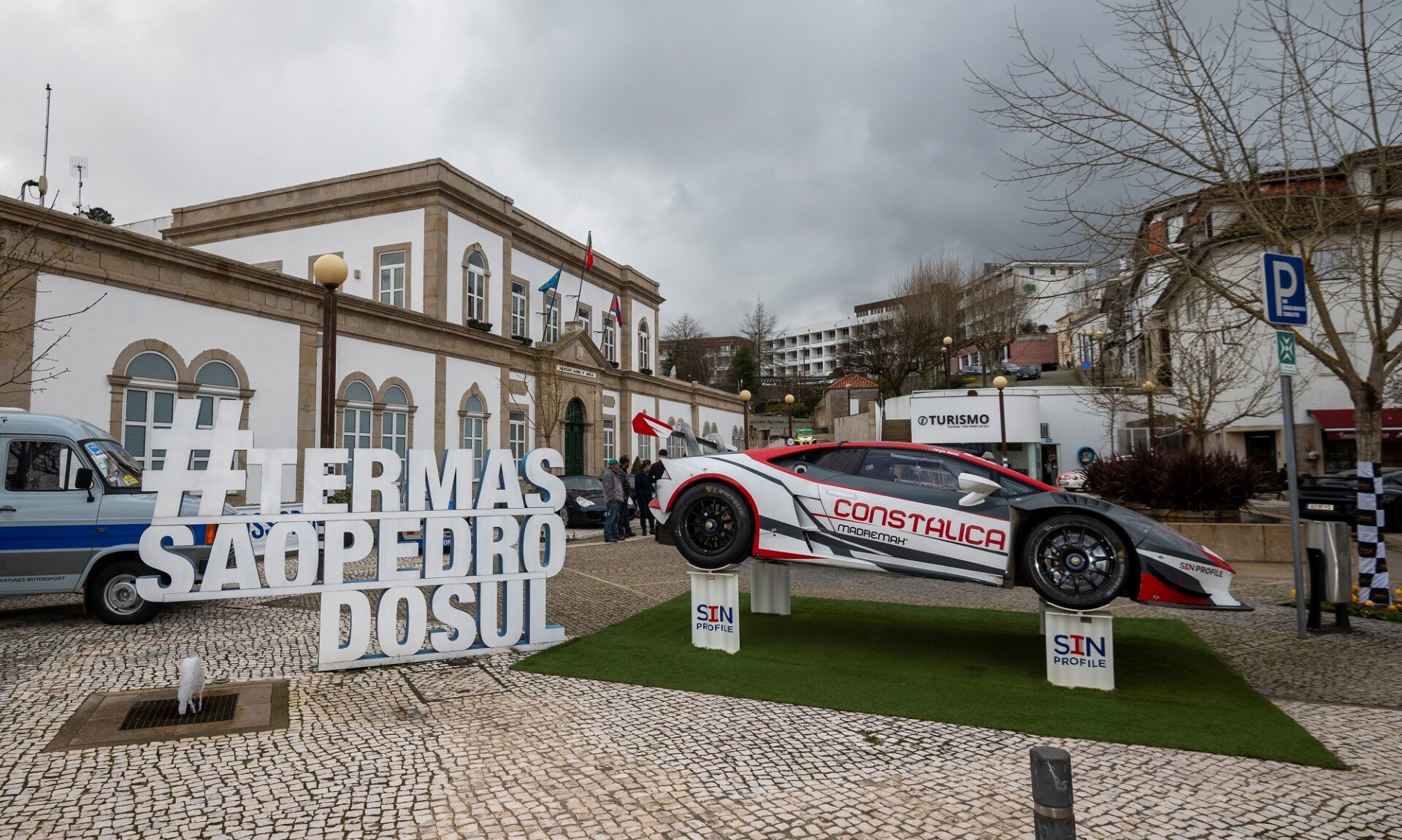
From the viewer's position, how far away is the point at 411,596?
6645 mm

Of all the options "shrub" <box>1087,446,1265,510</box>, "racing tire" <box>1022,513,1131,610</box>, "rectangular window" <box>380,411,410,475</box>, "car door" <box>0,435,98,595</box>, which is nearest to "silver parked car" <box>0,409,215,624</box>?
"car door" <box>0,435,98,595</box>

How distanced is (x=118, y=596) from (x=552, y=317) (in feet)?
77.1

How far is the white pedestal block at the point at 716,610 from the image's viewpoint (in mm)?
6742

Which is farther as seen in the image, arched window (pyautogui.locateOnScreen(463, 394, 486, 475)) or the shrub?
arched window (pyautogui.locateOnScreen(463, 394, 486, 475))

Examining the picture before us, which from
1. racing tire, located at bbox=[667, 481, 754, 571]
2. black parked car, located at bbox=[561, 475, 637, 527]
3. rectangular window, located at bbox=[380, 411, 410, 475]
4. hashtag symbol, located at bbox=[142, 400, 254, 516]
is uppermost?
rectangular window, located at bbox=[380, 411, 410, 475]

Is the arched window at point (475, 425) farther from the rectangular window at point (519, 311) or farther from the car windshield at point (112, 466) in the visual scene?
the car windshield at point (112, 466)

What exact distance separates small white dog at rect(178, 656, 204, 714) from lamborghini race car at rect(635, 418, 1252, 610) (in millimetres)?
3634

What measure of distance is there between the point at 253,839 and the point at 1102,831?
12.6ft

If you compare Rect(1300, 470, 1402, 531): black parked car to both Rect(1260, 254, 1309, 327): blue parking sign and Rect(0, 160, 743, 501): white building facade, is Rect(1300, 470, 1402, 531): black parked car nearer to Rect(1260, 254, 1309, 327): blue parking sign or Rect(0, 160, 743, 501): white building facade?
Rect(1260, 254, 1309, 327): blue parking sign

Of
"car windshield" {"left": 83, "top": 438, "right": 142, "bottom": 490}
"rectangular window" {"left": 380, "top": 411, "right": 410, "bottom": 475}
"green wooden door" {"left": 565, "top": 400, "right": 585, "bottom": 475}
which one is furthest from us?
"green wooden door" {"left": 565, "top": 400, "right": 585, "bottom": 475}

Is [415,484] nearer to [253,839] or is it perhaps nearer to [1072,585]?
[253,839]

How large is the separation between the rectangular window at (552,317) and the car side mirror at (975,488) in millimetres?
25159

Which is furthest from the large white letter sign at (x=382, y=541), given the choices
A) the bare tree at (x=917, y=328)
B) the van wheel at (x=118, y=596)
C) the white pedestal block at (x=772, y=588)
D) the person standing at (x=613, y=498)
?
the bare tree at (x=917, y=328)

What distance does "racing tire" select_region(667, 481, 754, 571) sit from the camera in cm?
665
